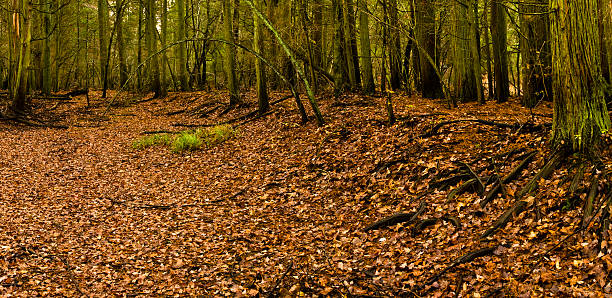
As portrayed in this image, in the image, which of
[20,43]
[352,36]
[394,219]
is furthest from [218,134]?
[20,43]

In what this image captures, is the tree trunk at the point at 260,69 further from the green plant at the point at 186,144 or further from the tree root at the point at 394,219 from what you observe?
the tree root at the point at 394,219

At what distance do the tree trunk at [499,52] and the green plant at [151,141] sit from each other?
10.6 metres

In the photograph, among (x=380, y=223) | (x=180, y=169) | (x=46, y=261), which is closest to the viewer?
(x=46, y=261)

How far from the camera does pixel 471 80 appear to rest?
1424cm

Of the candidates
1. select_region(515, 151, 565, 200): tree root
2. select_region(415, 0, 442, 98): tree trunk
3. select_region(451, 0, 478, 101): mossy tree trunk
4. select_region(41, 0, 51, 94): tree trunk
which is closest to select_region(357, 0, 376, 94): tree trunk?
select_region(415, 0, 442, 98): tree trunk

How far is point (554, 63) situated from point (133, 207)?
795 centimetres

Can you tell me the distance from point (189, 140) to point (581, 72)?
10.3 meters

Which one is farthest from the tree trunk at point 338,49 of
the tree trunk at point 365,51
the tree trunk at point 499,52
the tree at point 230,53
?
the tree trunk at point 499,52

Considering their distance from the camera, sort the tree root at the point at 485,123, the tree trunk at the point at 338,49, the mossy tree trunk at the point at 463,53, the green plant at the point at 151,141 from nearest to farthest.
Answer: the tree root at the point at 485,123
the mossy tree trunk at the point at 463,53
the green plant at the point at 151,141
the tree trunk at the point at 338,49

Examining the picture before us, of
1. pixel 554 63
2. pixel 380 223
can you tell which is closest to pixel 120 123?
pixel 380 223

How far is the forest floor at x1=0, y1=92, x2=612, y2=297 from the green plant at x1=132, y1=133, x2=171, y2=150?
0.63 m

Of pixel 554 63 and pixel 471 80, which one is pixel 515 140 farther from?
pixel 471 80

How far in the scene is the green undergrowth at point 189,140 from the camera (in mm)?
13305

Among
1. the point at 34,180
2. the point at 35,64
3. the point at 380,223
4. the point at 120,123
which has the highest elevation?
the point at 35,64
